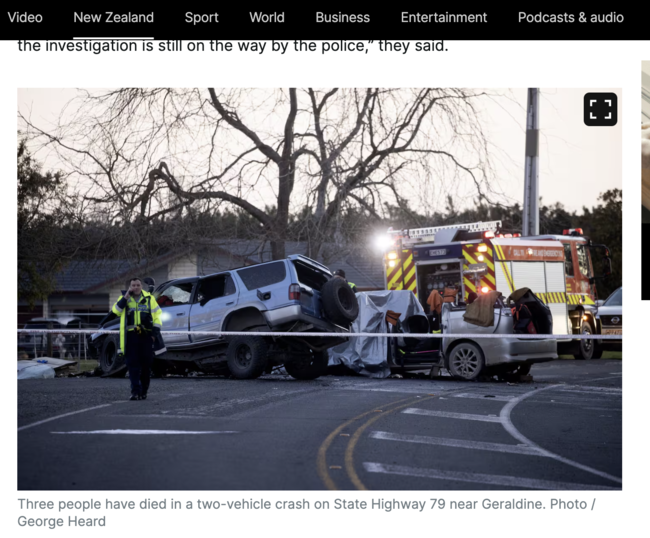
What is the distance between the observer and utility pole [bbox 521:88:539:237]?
14.0 meters

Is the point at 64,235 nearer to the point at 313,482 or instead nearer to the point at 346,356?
the point at 346,356

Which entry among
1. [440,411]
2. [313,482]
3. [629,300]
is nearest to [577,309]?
[440,411]

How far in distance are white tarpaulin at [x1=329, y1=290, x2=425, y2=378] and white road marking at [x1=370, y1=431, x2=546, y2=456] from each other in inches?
283

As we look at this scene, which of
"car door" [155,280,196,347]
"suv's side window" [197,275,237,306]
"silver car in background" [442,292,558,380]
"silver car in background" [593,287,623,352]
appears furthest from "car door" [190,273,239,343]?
"silver car in background" [593,287,623,352]

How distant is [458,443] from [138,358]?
5044 mm

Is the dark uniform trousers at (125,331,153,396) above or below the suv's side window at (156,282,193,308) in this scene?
below

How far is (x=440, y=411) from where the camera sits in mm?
10727

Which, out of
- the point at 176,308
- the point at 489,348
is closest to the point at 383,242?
the point at 489,348

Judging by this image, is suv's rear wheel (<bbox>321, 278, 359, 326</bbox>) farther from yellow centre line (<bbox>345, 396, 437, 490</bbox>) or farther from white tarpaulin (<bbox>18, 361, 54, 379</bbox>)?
white tarpaulin (<bbox>18, 361, 54, 379</bbox>)

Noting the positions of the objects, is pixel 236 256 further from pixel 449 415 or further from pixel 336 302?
pixel 449 415

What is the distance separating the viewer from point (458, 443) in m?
8.28

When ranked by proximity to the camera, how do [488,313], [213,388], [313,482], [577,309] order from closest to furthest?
[313,482] < [213,388] < [488,313] < [577,309]

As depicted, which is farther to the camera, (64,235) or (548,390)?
(64,235)

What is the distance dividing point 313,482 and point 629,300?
2938 mm
